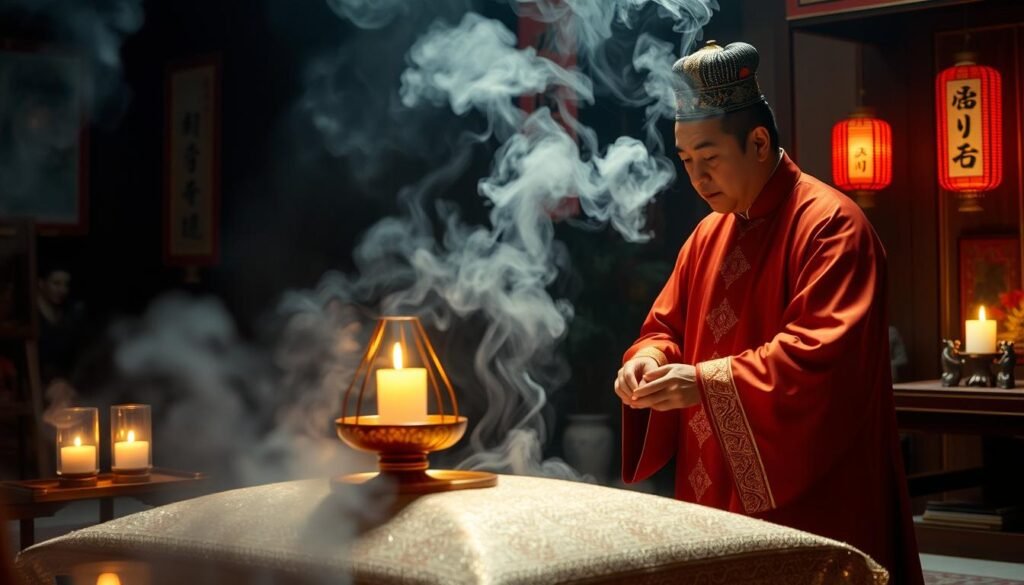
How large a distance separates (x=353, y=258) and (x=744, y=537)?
19.5 feet

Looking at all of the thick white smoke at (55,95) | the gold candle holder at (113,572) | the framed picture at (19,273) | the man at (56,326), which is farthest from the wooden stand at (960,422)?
the man at (56,326)

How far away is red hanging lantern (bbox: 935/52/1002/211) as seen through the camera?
249 inches

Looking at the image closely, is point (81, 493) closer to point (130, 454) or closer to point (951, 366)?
point (130, 454)

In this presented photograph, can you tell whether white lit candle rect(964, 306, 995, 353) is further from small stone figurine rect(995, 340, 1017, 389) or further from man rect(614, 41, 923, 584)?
man rect(614, 41, 923, 584)

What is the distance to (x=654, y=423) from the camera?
271 centimetres

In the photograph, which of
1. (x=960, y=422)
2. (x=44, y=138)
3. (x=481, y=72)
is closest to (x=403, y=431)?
(x=481, y=72)

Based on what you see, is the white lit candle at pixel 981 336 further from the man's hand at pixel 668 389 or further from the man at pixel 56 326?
the man at pixel 56 326

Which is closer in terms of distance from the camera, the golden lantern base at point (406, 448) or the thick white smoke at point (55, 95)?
the golden lantern base at point (406, 448)

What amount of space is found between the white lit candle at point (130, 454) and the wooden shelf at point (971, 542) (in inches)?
153

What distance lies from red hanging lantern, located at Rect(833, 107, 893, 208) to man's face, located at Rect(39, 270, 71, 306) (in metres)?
4.77

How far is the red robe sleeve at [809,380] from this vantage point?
227cm

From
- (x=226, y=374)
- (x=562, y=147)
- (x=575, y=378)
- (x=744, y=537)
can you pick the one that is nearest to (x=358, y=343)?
(x=226, y=374)

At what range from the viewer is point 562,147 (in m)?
3.43

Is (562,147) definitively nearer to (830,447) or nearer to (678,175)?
(830,447)
